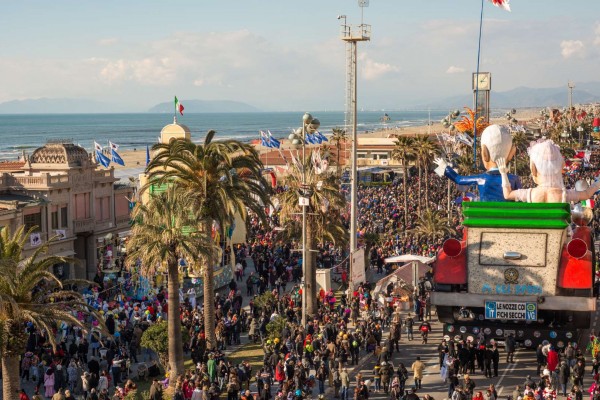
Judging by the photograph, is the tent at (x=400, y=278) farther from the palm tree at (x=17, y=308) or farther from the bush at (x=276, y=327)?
the palm tree at (x=17, y=308)

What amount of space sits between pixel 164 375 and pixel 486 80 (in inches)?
4295

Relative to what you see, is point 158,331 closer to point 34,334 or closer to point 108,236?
point 34,334

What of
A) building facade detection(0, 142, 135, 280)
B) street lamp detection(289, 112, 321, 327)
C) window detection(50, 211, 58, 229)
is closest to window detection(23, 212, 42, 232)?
building facade detection(0, 142, 135, 280)

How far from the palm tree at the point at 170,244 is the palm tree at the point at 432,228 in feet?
75.1

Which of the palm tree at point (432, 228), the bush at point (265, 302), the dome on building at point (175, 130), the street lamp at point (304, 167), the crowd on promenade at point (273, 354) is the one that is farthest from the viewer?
the palm tree at point (432, 228)

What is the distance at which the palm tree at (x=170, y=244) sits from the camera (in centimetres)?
2480

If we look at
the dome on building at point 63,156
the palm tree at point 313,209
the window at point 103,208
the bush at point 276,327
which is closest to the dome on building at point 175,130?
the dome on building at point 63,156

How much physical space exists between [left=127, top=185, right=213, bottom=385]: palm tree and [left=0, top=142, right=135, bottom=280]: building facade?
556 inches

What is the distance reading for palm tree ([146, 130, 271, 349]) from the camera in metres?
28.0

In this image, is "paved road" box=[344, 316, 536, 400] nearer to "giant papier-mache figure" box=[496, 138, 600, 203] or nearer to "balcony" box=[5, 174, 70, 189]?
"giant papier-mache figure" box=[496, 138, 600, 203]

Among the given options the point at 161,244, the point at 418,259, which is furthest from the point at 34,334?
the point at 418,259

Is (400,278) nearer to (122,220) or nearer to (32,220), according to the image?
(32,220)

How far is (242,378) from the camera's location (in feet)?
77.9

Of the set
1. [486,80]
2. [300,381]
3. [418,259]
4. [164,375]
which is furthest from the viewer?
[486,80]
